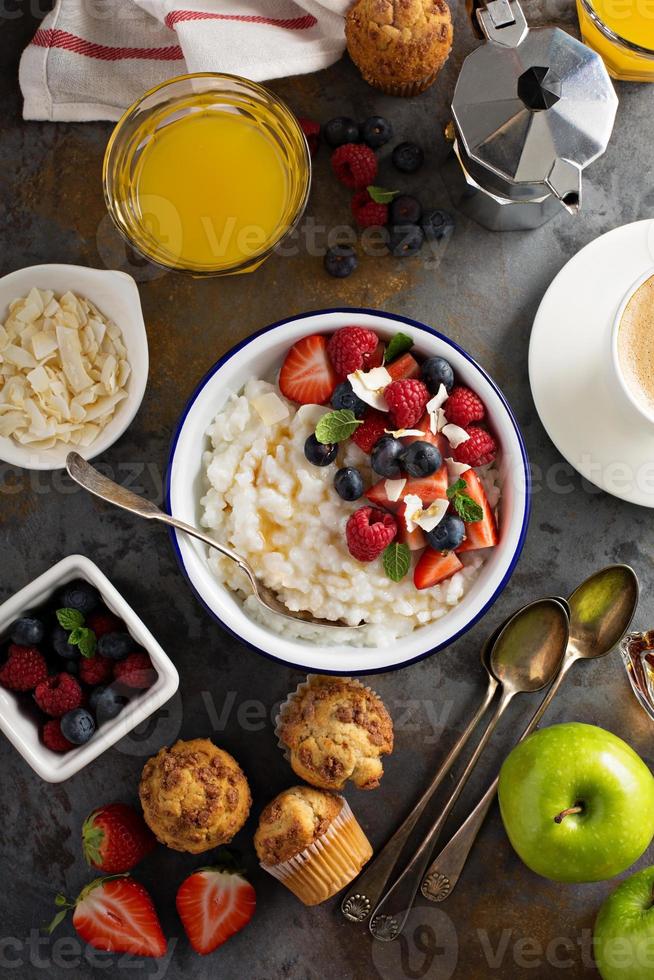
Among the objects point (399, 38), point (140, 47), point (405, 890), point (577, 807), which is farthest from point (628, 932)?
point (140, 47)

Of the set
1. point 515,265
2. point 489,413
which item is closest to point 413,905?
point 489,413

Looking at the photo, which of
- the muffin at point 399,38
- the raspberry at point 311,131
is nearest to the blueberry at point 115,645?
the raspberry at point 311,131

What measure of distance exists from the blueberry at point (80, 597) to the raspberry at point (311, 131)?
111 cm

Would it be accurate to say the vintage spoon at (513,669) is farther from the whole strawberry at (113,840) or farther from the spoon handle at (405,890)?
the whole strawberry at (113,840)

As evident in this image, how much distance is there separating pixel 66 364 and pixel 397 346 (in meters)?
0.71

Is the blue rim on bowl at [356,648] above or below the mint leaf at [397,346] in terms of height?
below

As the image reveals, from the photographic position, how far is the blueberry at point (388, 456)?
1.67 metres

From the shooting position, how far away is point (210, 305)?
2061 millimetres

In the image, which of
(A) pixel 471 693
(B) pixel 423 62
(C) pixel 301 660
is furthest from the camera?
(A) pixel 471 693

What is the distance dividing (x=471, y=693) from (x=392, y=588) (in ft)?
1.39

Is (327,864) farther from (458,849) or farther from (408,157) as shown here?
(408,157)

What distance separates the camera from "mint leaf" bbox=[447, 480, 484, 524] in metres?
1.68

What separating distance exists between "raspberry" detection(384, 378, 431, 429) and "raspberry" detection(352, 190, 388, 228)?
485mm

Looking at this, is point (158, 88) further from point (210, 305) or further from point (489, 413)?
point (489, 413)
